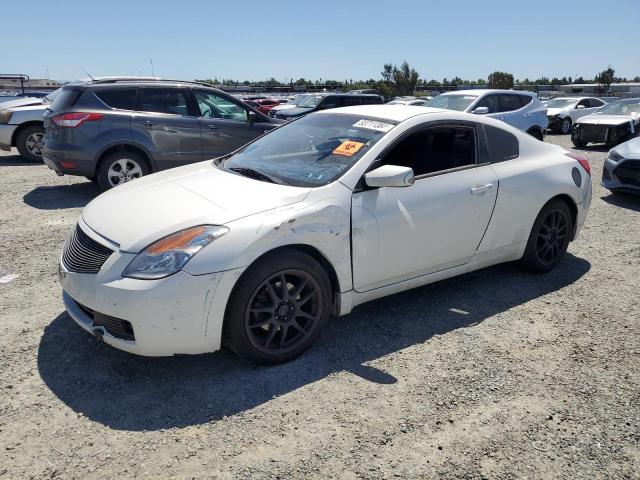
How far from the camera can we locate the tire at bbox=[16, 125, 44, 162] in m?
10.9

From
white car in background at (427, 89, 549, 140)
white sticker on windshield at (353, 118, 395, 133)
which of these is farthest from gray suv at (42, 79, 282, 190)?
white car in background at (427, 89, 549, 140)

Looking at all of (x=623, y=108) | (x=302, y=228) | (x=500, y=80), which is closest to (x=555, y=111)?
(x=623, y=108)

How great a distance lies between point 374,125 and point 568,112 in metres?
18.7

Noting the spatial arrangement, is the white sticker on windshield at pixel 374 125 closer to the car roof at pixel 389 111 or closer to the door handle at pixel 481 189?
the car roof at pixel 389 111

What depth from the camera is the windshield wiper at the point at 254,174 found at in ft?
12.2

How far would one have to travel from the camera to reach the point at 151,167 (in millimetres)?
7793

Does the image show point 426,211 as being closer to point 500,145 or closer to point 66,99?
point 500,145

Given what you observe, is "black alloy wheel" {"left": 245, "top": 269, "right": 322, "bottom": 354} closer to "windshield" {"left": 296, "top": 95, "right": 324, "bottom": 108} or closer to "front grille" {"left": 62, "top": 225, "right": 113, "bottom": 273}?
"front grille" {"left": 62, "top": 225, "right": 113, "bottom": 273}

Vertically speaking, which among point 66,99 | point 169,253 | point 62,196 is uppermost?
point 66,99

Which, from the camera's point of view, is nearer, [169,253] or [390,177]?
[169,253]

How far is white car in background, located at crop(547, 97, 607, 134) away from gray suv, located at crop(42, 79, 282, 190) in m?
15.4

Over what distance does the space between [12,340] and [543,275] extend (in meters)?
4.36

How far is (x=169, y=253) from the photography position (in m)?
3.00

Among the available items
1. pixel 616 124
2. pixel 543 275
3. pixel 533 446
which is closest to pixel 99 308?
pixel 533 446
